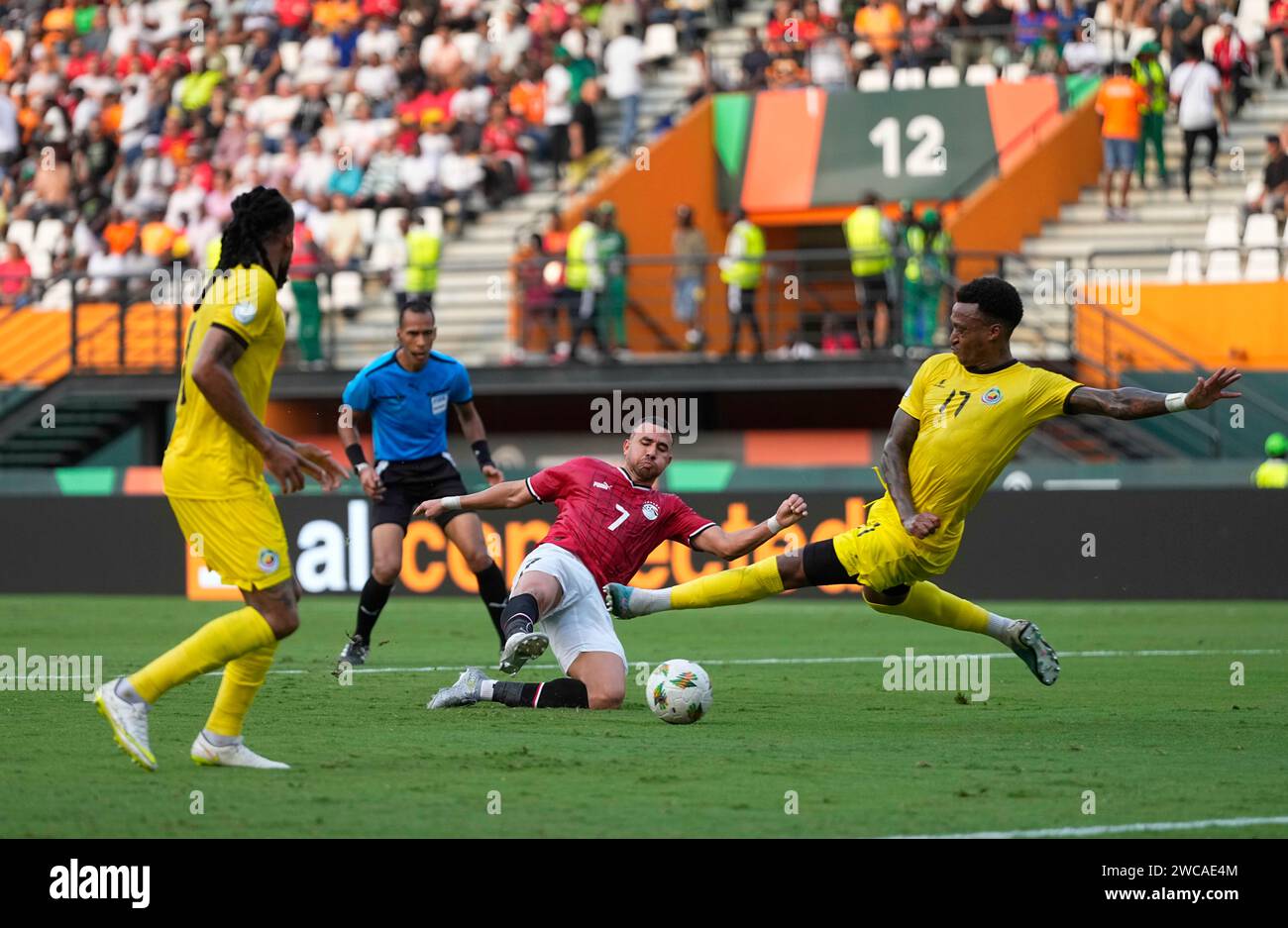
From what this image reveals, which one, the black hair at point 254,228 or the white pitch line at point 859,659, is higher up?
the black hair at point 254,228

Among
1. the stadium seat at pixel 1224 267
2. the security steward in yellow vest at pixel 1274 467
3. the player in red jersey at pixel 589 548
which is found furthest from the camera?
the stadium seat at pixel 1224 267

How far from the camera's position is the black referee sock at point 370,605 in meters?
14.0

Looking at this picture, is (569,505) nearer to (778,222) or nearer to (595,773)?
(595,773)

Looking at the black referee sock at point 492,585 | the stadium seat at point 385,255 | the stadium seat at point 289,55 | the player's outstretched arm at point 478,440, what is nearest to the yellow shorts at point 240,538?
the player's outstretched arm at point 478,440

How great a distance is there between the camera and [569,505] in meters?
11.4

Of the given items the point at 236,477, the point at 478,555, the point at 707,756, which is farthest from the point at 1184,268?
the point at 236,477

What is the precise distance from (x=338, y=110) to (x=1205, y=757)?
26.2 m

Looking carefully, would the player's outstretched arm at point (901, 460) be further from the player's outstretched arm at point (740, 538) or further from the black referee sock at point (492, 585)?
the black referee sock at point (492, 585)

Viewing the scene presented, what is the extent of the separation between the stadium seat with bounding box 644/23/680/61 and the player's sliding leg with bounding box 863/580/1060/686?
72.6 ft

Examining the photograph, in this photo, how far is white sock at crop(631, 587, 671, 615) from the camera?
11.2 m

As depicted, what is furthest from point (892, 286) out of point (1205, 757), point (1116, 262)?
point (1205, 757)

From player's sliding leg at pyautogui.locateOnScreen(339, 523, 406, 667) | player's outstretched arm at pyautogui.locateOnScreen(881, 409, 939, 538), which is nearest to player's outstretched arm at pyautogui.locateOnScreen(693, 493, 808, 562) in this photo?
player's outstretched arm at pyautogui.locateOnScreen(881, 409, 939, 538)

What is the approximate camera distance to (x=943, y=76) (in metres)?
30.7

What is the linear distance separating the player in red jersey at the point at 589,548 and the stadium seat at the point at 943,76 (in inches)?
799
